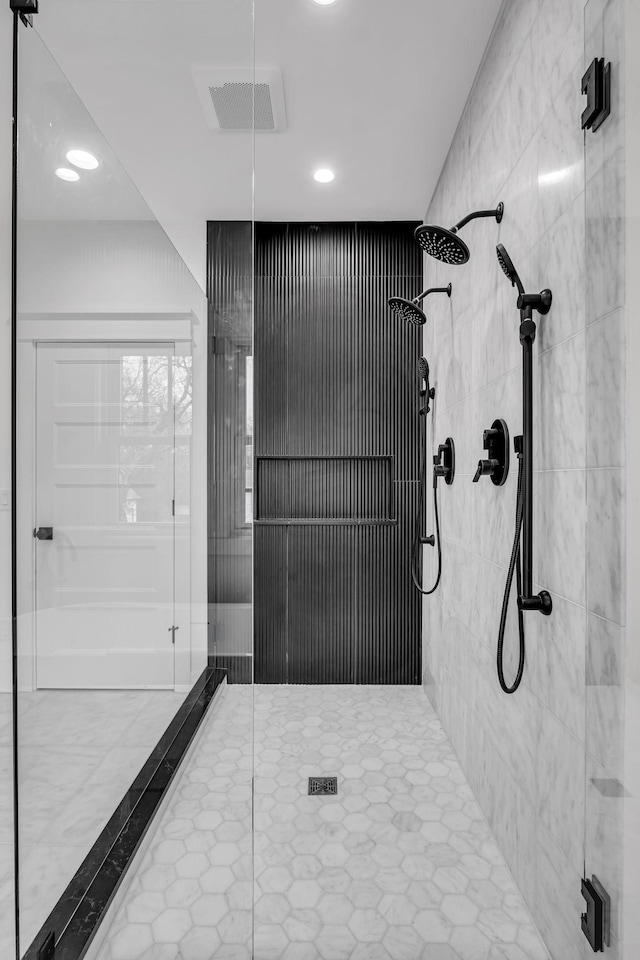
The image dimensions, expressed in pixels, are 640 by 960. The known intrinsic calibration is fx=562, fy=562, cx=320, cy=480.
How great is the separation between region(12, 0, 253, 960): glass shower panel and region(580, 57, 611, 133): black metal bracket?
26.4 inches

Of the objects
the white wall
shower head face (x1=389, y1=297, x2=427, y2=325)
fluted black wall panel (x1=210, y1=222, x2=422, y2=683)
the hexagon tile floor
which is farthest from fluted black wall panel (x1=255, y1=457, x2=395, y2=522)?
the white wall

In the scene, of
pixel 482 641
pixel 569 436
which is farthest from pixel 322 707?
pixel 569 436

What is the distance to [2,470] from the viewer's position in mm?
1229

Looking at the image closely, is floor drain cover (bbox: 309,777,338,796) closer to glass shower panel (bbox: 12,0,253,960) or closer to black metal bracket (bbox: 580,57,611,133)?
glass shower panel (bbox: 12,0,253,960)

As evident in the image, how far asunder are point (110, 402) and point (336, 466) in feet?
6.73

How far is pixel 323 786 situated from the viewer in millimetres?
2047

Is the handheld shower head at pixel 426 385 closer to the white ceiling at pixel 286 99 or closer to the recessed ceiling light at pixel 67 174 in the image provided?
the white ceiling at pixel 286 99

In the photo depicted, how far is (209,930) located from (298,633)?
6.52 ft

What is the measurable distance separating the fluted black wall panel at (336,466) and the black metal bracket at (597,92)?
2034 millimetres

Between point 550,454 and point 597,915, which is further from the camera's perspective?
point 550,454

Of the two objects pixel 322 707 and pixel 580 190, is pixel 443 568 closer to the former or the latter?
pixel 322 707

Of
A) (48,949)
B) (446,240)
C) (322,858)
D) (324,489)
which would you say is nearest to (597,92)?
(446,240)

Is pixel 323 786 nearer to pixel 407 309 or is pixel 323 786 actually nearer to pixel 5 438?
pixel 5 438

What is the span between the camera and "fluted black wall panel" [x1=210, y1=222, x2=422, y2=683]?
3.07m
